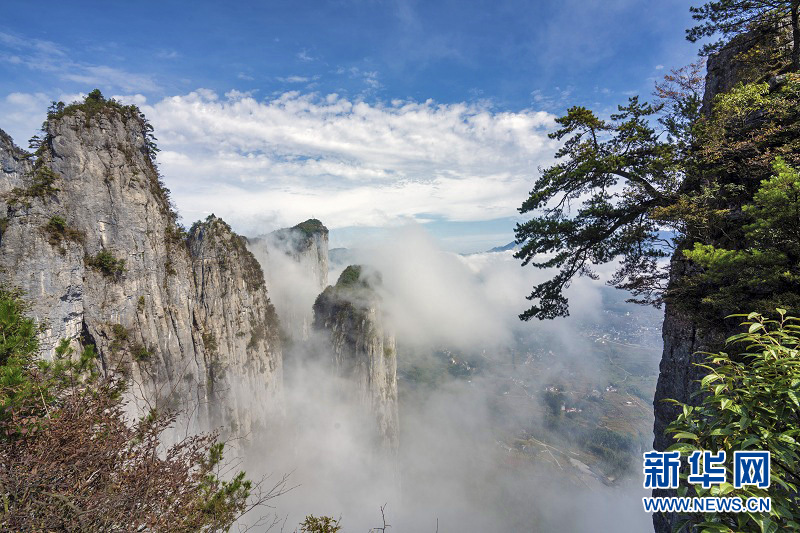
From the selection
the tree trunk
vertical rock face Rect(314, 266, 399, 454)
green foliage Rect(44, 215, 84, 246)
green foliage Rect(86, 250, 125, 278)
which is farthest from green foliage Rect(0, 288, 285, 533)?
vertical rock face Rect(314, 266, 399, 454)

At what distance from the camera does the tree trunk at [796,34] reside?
338 inches

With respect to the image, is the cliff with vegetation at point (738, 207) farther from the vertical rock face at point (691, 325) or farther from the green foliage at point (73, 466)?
the green foliage at point (73, 466)

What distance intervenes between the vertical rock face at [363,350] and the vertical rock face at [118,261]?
18.9 meters

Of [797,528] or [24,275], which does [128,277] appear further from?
[797,528]

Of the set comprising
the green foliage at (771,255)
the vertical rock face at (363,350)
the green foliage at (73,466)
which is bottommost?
the vertical rock face at (363,350)

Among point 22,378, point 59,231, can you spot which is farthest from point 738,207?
point 59,231

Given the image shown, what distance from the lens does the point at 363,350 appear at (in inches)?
1986

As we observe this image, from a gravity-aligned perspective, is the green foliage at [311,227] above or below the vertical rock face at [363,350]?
above

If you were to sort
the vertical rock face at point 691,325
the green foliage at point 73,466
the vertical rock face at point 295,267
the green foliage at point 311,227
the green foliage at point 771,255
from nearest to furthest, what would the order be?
the green foliage at point 73,466 → the green foliage at point 771,255 → the vertical rock face at point 691,325 → the vertical rock face at point 295,267 → the green foliage at point 311,227

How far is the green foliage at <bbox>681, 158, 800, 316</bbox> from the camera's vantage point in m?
5.75

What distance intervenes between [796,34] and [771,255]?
7.72 m

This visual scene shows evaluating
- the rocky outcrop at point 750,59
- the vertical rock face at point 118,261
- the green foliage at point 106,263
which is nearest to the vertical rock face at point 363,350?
the vertical rock face at point 118,261

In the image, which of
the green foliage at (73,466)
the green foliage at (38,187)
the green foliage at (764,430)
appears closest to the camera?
the green foliage at (764,430)

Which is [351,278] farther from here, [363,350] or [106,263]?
[106,263]
